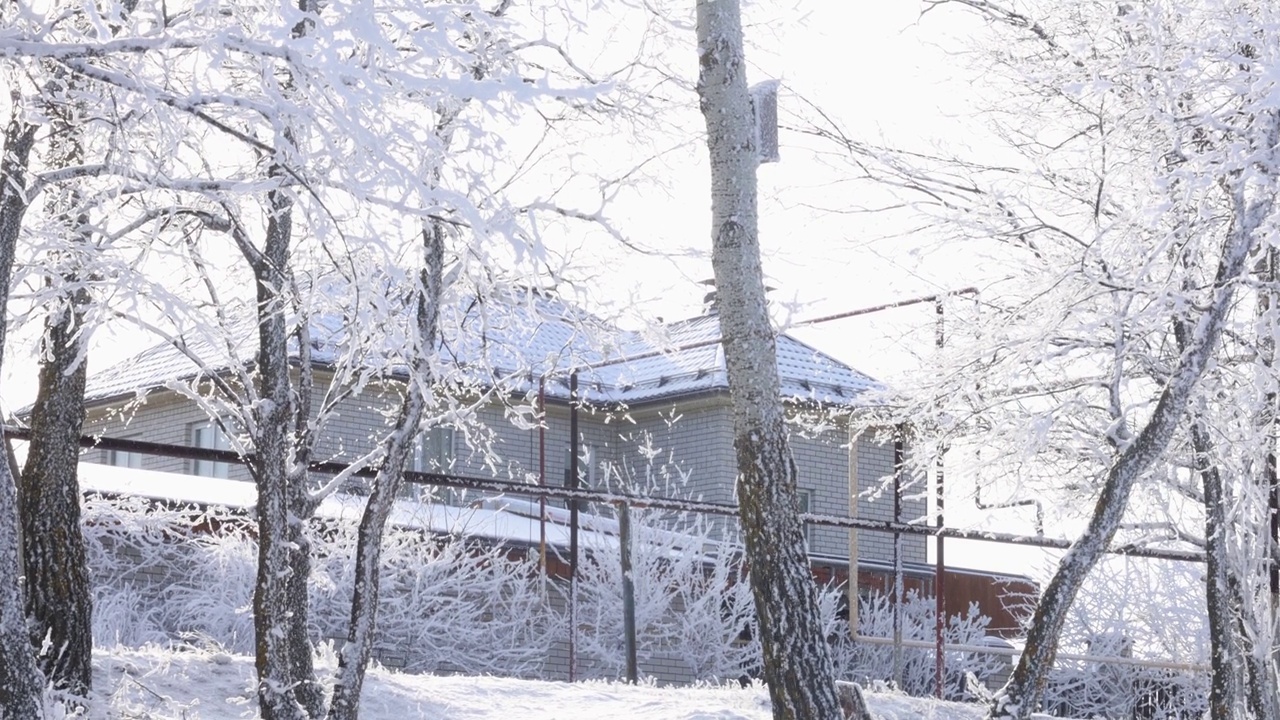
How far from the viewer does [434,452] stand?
67.1 ft

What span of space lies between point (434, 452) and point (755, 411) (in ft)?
47.3

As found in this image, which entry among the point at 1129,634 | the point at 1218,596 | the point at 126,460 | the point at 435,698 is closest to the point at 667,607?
the point at 1129,634

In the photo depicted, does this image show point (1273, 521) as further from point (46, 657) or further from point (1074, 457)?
point (46, 657)

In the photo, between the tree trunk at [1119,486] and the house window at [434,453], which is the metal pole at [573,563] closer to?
the tree trunk at [1119,486]

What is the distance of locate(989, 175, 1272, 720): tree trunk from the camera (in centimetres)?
709

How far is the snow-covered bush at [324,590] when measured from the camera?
12.2 m

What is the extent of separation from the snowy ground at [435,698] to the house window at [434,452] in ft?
37.8

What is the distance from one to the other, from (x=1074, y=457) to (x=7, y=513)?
6986 millimetres

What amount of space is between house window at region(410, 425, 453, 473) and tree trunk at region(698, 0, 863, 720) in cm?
1288

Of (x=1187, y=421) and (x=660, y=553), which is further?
A: (x=660, y=553)

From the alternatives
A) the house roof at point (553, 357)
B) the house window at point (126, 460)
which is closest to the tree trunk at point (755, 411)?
the house roof at point (553, 357)

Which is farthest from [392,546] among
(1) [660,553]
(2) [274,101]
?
(2) [274,101]

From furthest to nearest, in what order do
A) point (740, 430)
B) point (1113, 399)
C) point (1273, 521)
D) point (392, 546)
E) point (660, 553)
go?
point (660, 553), point (392, 546), point (1273, 521), point (1113, 399), point (740, 430)

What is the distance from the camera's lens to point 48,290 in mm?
6062
